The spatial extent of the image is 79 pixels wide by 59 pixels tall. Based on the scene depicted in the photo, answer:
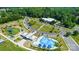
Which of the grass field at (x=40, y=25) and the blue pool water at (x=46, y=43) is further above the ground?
the grass field at (x=40, y=25)

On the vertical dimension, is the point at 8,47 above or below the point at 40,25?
below

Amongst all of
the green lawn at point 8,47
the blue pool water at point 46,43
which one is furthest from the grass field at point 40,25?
the green lawn at point 8,47

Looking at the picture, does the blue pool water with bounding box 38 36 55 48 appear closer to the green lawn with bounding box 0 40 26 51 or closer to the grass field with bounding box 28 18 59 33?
the grass field with bounding box 28 18 59 33

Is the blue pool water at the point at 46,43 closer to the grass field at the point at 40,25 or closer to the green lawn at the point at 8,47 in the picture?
the grass field at the point at 40,25

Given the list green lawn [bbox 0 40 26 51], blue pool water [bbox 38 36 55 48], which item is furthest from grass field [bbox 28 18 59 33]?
green lawn [bbox 0 40 26 51]

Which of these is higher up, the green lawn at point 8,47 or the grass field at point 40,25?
the grass field at point 40,25

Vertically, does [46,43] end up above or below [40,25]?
below

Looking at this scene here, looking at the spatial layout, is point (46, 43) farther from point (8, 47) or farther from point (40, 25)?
point (8, 47)

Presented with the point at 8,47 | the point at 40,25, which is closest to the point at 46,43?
the point at 40,25
